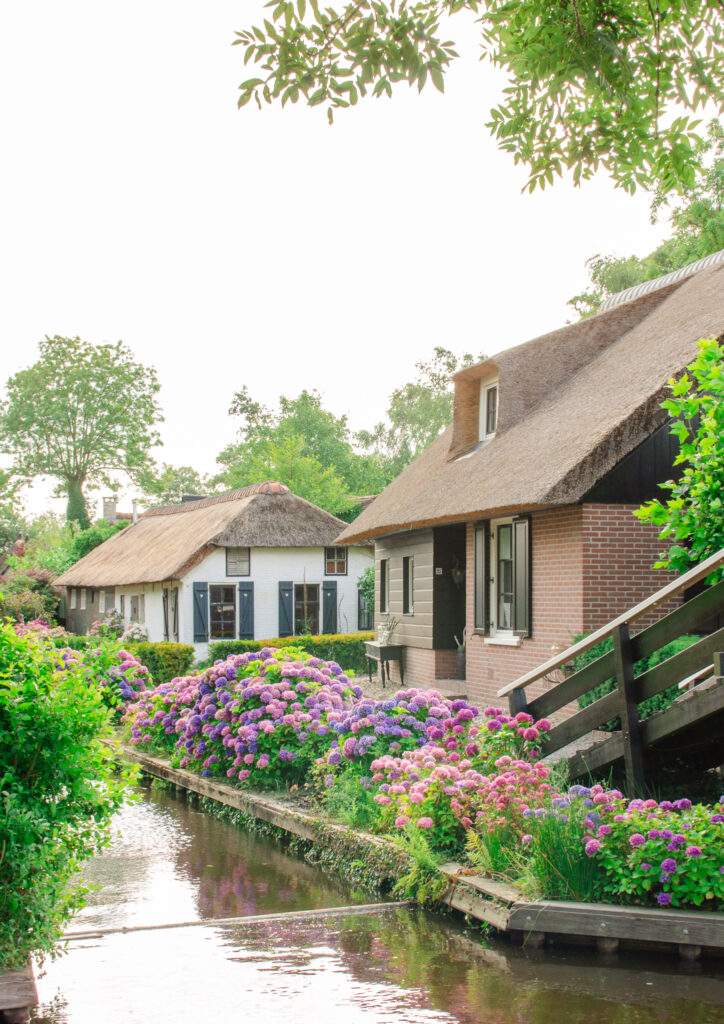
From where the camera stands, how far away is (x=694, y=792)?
7.76m

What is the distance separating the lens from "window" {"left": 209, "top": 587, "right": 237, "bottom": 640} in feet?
101

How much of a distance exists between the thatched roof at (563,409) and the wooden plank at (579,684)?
5.12m

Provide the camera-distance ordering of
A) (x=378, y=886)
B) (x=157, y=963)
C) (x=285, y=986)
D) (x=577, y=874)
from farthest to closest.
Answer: (x=378, y=886) < (x=577, y=874) < (x=157, y=963) < (x=285, y=986)

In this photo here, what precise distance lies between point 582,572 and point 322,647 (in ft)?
47.1

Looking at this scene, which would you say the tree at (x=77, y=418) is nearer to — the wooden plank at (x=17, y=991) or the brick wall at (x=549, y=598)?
the brick wall at (x=549, y=598)

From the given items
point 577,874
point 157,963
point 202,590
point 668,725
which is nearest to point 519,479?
point 668,725

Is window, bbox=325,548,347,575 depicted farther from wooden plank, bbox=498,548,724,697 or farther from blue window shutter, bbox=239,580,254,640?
wooden plank, bbox=498,548,724,697

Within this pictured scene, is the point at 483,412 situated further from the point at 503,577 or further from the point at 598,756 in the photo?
the point at 598,756

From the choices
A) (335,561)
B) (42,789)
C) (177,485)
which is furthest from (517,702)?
(177,485)

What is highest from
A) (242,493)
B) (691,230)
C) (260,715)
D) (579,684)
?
(691,230)

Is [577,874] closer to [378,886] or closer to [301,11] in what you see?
[378,886]

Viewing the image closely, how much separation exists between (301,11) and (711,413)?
4.28m

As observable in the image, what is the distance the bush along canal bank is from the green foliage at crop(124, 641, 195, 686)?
10.7 m

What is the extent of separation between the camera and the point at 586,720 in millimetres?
7316
